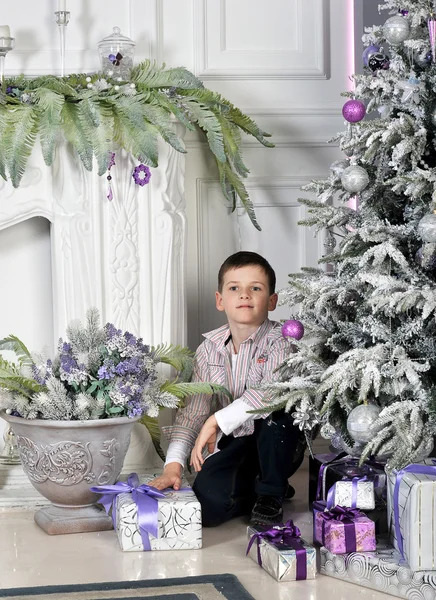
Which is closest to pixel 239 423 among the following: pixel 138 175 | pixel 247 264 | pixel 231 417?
pixel 231 417

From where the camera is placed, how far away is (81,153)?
2898 millimetres

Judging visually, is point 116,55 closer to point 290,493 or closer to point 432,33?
point 432,33

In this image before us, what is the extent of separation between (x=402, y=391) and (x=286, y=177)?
1.26 metres

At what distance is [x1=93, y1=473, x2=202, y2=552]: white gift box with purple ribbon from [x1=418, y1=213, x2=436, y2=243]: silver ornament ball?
957 millimetres

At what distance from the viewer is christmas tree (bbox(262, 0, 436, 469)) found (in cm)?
238

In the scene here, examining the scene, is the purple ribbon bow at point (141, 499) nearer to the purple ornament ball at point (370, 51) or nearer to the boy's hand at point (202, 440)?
the boy's hand at point (202, 440)

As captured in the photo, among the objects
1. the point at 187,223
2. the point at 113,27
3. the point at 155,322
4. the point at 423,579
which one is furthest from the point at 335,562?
the point at 113,27

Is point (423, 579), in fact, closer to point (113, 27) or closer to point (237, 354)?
point (237, 354)

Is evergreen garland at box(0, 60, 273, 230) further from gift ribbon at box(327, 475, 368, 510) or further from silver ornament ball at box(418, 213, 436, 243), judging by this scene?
gift ribbon at box(327, 475, 368, 510)

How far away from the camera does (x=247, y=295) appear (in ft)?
9.68

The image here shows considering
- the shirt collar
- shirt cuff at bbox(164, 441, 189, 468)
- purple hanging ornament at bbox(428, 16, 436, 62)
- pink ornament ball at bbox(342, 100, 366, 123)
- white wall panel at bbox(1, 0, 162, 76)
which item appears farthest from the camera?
white wall panel at bbox(1, 0, 162, 76)

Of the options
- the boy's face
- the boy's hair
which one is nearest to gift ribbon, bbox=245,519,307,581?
the boy's face

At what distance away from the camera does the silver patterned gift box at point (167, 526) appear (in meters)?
2.53

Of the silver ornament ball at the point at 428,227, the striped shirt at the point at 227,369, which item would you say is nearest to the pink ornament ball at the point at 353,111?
the silver ornament ball at the point at 428,227
